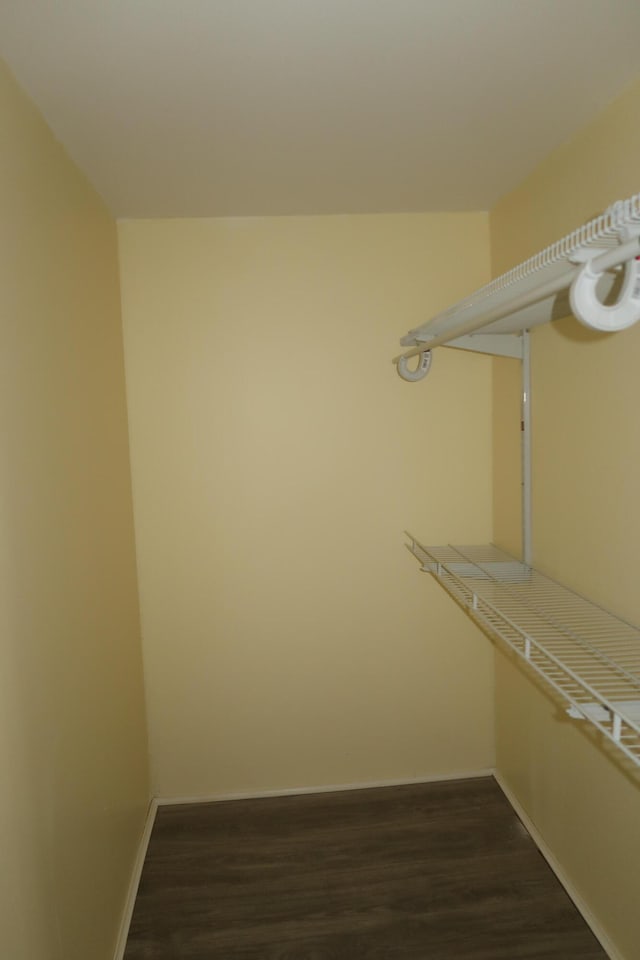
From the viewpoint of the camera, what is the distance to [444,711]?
85.8 inches

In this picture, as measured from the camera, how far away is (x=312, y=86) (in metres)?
1.21

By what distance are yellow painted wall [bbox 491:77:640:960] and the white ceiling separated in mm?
126

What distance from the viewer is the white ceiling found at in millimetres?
995

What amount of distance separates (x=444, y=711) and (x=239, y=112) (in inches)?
85.4

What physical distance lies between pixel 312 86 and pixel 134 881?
2.36m

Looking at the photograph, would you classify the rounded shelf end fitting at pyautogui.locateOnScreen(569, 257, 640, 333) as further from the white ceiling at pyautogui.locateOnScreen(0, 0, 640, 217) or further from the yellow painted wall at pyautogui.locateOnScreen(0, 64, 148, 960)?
the yellow painted wall at pyautogui.locateOnScreen(0, 64, 148, 960)

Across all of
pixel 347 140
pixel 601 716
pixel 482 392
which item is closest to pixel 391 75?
Answer: pixel 347 140

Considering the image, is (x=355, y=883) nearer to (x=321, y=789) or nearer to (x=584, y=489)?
(x=321, y=789)

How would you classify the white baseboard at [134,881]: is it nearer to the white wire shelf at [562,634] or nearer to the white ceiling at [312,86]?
the white wire shelf at [562,634]

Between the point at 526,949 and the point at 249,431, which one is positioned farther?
the point at 249,431

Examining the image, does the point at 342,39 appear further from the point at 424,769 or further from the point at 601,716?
the point at 424,769

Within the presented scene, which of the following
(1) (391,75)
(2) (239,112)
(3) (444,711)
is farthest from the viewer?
(3) (444,711)

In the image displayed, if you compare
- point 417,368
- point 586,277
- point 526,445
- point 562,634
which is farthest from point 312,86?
point 562,634

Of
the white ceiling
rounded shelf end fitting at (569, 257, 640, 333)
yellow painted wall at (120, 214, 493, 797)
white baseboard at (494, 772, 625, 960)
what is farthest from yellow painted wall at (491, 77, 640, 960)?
rounded shelf end fitting at (569, 257, 640, 333)
